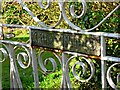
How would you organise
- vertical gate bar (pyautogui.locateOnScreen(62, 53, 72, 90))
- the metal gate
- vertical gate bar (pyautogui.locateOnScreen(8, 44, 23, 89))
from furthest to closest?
vertical gate bar (pyautogui.locateOnScreen(8, 44, 23, 89)) < vertical gate bar (pyautogui.locateOnScreen(62, 53, 72, 90)) < the metal gate

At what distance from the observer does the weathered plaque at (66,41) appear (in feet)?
6.51

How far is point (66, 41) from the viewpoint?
213 centimetres

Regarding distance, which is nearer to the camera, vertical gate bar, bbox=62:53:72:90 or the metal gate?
the metal gate

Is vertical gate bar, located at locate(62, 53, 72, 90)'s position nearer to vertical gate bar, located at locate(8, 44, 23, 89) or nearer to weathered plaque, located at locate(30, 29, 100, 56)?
weathered plaque, located at locate(30, 29, 100, 56)

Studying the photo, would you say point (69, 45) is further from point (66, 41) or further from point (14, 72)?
point (14, 72)

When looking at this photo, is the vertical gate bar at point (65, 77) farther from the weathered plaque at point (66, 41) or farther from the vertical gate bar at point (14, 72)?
the vertical gate bar at point (14, 72)

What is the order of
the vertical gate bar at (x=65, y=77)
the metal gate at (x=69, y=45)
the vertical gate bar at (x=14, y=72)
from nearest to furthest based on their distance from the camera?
the metal gate at (x=69, y=45)
the vertical gate bar at (x=65, y=77)
the vertical gate bar at (x=14, y=72)

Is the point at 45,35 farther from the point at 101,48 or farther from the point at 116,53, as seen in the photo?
the point at 116,53

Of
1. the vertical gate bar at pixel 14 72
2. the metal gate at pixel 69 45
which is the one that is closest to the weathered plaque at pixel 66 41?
the metal gate at pixel 69 45

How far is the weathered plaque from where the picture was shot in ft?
6.51

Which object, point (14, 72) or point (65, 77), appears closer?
point (65, 77)

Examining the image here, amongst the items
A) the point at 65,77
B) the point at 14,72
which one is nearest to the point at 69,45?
the point at 65,77

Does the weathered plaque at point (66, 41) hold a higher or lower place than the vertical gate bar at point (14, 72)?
higher

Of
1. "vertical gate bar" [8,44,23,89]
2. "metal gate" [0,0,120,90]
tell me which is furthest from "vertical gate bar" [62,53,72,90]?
"vertical gate bar" [8,44,23,89]
